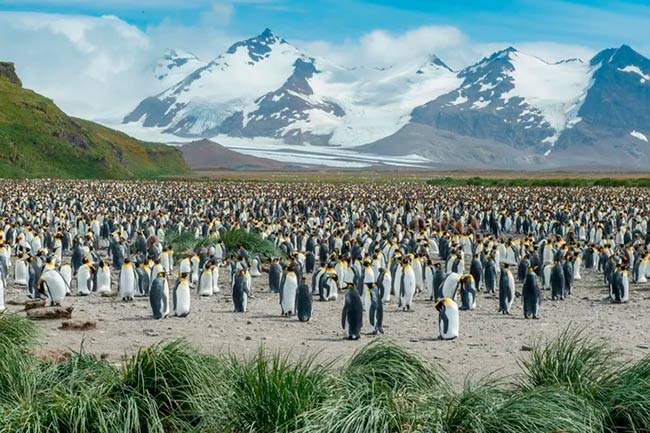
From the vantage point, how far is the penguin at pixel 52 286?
13469 millimetres

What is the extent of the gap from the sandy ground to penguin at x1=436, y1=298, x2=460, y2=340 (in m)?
0.20

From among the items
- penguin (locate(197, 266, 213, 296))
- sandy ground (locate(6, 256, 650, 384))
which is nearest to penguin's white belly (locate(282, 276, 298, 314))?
sandy ground (locate(6, 256, 650, 384))

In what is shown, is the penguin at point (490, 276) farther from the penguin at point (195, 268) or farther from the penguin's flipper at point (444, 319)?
the penguin at point (195, 268)

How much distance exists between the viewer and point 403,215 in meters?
33.8

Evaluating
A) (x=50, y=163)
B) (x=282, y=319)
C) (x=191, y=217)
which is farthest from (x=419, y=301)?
(x=50, y=163)

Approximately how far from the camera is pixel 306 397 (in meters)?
6.23

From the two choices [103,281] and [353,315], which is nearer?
[353,315]

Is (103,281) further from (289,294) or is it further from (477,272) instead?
(477,272)

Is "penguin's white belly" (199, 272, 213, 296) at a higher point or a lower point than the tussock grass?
lower

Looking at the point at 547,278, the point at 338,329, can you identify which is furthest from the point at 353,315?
the point at 547,278

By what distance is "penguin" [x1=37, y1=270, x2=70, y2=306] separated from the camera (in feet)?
44.2

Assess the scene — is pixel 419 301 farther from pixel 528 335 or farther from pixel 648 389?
pixel 648 389

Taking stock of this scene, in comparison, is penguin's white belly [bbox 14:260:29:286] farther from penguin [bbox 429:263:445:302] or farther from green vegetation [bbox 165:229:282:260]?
penguin [bbox 429:263:445:302]

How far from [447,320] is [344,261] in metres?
4.89
